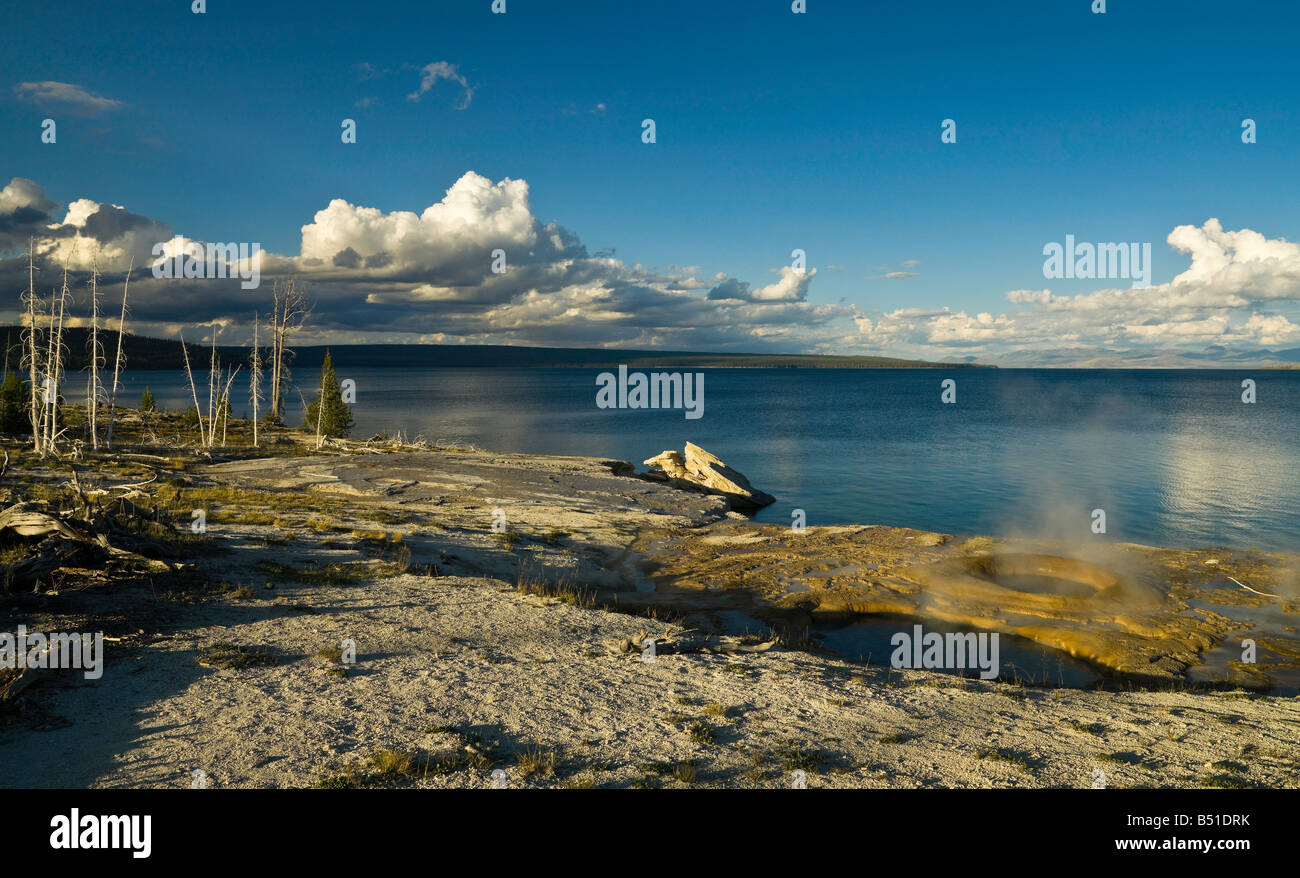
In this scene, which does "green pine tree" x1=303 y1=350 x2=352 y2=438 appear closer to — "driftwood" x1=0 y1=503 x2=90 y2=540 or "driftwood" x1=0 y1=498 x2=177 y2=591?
"driftwood" x1=0 y1=498 x2=177 y2=591

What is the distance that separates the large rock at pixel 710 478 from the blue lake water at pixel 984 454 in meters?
1.63

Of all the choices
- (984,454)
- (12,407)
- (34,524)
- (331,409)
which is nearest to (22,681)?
(34,524)

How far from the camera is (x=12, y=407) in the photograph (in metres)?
52.7

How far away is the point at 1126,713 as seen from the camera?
42.5ft

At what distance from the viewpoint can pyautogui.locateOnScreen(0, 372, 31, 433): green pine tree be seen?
52.3 m

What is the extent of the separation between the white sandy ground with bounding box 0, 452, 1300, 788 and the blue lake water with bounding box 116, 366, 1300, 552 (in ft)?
70.0

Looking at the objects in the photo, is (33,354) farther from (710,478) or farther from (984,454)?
(984,454)

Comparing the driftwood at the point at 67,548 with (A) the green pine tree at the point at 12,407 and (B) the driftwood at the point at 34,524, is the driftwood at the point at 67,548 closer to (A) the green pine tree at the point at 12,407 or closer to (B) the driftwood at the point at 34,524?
(B) the driftwood at the point at 34,524

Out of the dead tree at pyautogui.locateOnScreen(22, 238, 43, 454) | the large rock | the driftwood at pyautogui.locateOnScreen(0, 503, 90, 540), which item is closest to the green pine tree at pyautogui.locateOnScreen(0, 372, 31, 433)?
the dead tree at pyautogui.locateOnScreen(22, 238, 43, 454)

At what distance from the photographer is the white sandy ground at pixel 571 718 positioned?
9273mm
